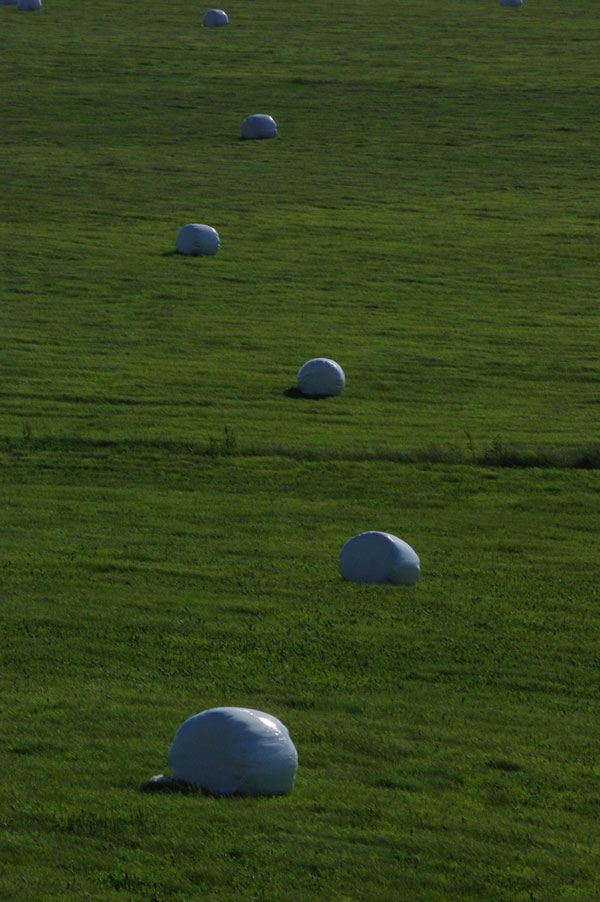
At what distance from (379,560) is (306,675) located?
380cm

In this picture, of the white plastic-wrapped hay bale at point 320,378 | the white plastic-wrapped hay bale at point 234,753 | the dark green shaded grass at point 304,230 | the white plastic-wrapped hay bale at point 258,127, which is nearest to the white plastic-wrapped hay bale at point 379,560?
the white plastic-wrapped hay bale at point 234,753

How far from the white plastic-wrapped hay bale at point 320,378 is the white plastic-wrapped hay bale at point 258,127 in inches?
1376

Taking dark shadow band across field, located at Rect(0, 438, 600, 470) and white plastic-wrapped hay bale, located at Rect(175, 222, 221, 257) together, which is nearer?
dark shadow band across field, located at Rect(0, 438, 600, 470)

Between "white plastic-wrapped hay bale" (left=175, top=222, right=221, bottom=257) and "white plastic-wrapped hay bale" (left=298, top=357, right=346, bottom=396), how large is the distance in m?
14.9

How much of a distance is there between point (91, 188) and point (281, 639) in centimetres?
4165

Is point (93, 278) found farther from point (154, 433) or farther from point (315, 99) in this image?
point (315, 99)

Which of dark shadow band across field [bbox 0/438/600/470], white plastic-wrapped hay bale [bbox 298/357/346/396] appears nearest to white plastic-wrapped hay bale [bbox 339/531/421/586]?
dark shadow band across field [bbox 0/438/600/470]

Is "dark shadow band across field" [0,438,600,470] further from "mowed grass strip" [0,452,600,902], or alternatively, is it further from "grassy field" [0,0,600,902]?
"mowed grass strip" [0,452,600,902]

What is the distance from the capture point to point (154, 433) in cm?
2788

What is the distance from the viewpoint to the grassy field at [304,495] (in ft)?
36.8

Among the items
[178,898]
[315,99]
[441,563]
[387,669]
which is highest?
[178,898]

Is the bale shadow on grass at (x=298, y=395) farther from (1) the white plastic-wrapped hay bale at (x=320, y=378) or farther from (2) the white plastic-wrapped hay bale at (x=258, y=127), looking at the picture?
(2) the white plastic-wrapped hay bale at (x=258, y=127)

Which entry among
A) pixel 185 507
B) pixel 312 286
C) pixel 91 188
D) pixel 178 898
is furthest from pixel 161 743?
pixel 91 188

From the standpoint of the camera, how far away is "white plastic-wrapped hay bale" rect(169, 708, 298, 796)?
37.2 ft
